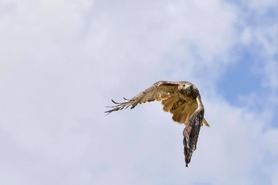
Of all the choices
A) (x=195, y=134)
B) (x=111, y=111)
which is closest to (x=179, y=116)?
(x=111, y=111)

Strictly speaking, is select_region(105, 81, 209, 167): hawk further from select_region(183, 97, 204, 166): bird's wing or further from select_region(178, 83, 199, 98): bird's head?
select_region(183, 97, 204, 166): bird's wing

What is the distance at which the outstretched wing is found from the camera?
31.0 metres

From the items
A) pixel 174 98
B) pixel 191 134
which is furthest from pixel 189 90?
pixel 191 134

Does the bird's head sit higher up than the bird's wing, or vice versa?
the bird's head

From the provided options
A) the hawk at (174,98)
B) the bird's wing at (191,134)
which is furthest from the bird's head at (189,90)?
the bird's wing at (191,134)

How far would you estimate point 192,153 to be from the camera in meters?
23.0

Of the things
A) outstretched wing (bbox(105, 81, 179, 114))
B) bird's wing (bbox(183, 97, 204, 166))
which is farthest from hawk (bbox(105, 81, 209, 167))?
bird's wing (bbox(183, 97, 204, 166))

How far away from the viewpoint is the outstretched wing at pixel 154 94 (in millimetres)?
31000

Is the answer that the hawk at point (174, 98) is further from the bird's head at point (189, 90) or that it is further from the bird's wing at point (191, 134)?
the bird's wing at point (191, 134)

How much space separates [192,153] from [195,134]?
50.9 inches

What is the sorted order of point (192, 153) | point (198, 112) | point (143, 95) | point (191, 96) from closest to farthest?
point (192, 153) → point (198, 112) → point (191, 96) → point (143, 95)

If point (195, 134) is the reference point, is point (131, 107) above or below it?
above

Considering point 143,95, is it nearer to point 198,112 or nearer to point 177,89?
point 177,89

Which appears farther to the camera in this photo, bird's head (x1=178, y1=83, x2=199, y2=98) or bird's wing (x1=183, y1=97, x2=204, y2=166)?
bird's head (x1=178, y1=83, x2=199, y2=98)
